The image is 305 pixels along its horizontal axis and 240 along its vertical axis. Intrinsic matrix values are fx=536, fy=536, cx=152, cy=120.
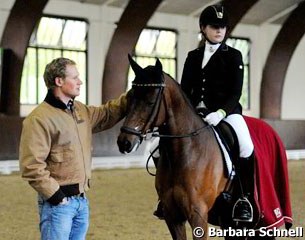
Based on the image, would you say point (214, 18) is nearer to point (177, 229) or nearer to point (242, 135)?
point (242, 135)

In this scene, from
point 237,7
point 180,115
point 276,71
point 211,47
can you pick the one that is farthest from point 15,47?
point 180,115

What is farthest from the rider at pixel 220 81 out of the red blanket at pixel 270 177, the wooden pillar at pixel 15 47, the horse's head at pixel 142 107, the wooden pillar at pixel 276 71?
the wooden pillar at pixel 276 71

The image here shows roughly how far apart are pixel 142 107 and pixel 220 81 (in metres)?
0.81

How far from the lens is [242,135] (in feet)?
11.7

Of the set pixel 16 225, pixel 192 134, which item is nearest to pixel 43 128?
pixel 192 134

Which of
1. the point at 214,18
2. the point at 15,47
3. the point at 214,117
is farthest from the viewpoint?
the point at 15,47

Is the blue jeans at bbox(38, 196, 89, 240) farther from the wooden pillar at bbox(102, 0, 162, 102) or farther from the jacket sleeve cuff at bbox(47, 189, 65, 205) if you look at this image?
the wooden pillar at bbox(102, 0, 162, 102)

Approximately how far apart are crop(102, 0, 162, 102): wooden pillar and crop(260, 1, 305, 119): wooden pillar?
19.6 feet

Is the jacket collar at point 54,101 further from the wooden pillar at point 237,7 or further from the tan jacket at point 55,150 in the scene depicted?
the wooden pillar at point 237,7

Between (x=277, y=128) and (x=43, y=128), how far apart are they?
1659 centimetres

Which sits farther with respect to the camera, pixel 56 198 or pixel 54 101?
pixel 54 101

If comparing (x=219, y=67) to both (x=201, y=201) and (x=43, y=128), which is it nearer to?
(x=201, y=201)

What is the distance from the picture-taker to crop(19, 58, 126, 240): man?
8.43 ft

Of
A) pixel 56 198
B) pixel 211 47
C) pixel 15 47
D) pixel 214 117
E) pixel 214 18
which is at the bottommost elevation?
pixel 56 198
